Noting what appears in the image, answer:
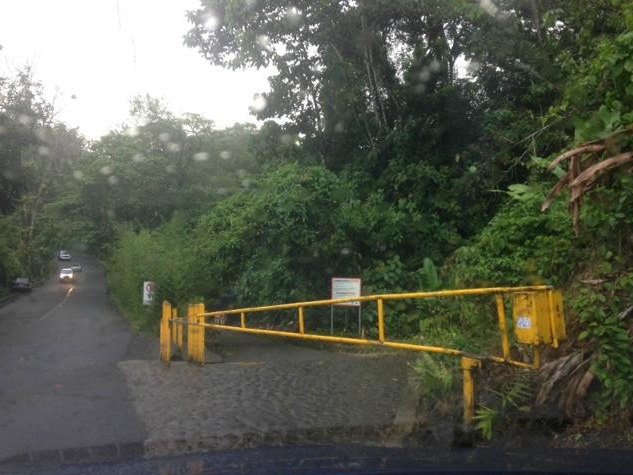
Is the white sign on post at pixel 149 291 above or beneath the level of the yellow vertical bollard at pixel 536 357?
above

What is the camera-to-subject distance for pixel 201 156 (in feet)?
113

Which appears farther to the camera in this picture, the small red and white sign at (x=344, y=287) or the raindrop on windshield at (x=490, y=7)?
the raindrop on windshield at (x=490, y=7)

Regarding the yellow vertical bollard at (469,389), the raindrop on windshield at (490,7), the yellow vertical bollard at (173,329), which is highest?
the raindrop on windshield at (490,7)

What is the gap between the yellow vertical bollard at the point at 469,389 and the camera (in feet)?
20.7

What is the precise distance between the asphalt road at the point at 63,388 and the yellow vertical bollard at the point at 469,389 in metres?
3.02

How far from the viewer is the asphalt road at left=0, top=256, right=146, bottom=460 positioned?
7.09 m

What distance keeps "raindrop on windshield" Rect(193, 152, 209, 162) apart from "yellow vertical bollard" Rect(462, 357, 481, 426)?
2892cm

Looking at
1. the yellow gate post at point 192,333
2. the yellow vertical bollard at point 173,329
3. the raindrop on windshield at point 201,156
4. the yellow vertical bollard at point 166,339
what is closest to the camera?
the yellow gate post at point 192,333

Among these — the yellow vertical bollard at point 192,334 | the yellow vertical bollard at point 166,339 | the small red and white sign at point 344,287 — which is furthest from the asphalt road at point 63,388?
the small red and white sign at point 344,287

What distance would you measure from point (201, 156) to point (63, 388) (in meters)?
25.0

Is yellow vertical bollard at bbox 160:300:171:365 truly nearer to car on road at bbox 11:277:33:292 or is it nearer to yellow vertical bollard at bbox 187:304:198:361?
yellow vertical bollard at bbox 187:304:198:361

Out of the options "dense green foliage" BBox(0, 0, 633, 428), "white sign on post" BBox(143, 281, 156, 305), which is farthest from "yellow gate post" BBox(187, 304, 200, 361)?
"white sign on post" BBox(143, 281, 156, 305)

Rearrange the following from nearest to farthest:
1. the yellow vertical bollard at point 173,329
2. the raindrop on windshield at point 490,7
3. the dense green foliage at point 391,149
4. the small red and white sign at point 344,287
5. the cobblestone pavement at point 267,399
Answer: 1. the cobblestone pavement at point 267,399
2. the yellow vertical bollard at point 173,329
3. the dense green foliage at point 391,149
4. the small red and white sign at point 344,287
5. the raindrop on windshield at point 490,7

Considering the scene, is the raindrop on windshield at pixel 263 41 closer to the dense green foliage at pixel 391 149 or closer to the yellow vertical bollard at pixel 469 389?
the dense green foliage at pixel 391 149
